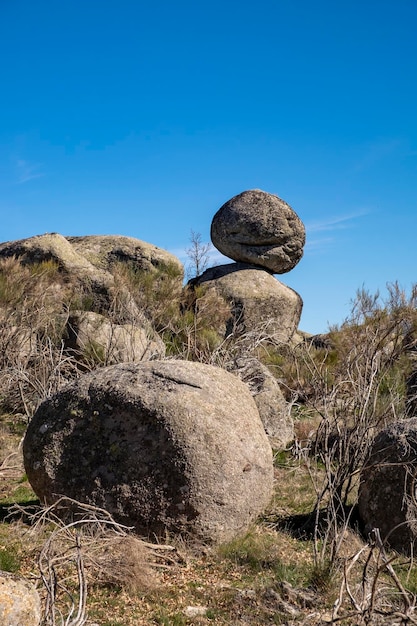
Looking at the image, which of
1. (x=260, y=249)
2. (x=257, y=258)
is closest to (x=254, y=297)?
(x=257, y=258)

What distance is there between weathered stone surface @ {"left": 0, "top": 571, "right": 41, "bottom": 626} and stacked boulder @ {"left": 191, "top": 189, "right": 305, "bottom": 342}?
48.1ft

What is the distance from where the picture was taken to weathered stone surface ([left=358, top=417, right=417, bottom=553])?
20.8 feet

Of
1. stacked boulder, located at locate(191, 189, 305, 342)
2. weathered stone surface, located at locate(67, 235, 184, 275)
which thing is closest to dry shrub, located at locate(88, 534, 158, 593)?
weathered stone surface, located at locate(67, 235, 184, 275)

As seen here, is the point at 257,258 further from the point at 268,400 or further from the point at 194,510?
the point at 194,510

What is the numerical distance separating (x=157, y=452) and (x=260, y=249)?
1351 centimetres

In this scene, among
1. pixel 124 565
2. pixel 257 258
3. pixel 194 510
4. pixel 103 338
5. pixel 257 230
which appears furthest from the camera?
pixel 257 258

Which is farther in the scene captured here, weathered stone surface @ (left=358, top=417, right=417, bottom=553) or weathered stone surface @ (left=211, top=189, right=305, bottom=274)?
weathered stone surface @ (left=211, top=189, right=305, bottom=274)

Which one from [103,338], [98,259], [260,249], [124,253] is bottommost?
[103,338]

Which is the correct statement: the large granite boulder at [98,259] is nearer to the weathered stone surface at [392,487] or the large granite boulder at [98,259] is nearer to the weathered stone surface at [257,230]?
the weathered stone surface at [257,230]

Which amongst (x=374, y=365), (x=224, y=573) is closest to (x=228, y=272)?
(x=374, y=365)

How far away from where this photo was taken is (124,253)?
1784 cm

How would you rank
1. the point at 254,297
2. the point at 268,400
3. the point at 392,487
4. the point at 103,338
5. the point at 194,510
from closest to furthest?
the point at 194,510, the point at 392,487, the point at 268,400, the point at 103,338, the point at 254,297

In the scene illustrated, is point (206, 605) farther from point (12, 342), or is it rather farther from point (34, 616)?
point (12, 342)

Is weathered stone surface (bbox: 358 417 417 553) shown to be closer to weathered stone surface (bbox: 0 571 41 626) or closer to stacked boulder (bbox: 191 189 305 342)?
weathered stone surface (bbox: 0 571 41 626)
